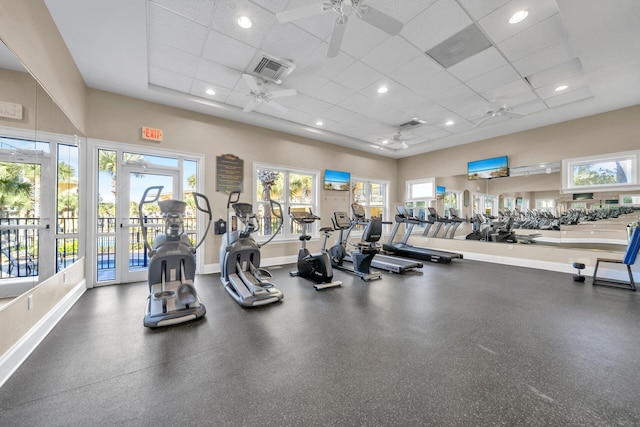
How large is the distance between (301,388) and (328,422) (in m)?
0.35

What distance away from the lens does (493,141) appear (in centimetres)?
654

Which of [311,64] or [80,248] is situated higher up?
[311,64]

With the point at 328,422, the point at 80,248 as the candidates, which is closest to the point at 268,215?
the point at 80,248

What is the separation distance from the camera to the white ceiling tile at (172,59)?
3.27 meters

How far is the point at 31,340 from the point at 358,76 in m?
4.97

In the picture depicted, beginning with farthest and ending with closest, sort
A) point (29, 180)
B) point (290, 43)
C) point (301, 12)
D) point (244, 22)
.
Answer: point (290, 43) → point (244, 22) → point (301, 12) → point (29, 180)

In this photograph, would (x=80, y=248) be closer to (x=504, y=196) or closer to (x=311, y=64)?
(x=311, y=64)

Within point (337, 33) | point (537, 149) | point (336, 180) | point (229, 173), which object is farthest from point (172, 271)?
point (537, 149)

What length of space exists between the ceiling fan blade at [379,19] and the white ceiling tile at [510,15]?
117 cm

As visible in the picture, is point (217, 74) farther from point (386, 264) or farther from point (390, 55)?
point (386, 264)

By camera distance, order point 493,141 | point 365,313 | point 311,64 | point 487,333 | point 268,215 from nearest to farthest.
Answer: point 487,333 → point 365,313 → point 311,64 → point 268,215 → point 493,141

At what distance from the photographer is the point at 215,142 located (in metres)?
5.18

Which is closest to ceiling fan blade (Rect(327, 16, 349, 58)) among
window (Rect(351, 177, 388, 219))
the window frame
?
the window frame

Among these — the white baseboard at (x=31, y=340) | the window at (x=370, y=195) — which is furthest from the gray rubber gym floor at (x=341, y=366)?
the window at (x=370, y=195)
